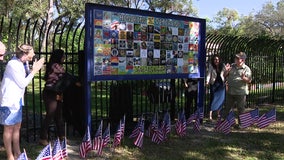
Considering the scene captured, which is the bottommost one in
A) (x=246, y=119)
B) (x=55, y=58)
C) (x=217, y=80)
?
(x=246, y=119)

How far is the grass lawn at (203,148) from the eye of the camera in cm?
564

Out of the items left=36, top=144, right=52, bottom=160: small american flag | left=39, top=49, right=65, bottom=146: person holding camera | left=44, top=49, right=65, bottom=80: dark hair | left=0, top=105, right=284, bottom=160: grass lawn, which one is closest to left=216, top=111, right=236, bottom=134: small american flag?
left=0, top=105, right=284, bottom=160: grass lawn

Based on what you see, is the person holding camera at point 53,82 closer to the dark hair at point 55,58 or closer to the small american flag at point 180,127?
the dark hair at point 55,58

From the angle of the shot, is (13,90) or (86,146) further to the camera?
(86,146)

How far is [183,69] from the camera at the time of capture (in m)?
7.58

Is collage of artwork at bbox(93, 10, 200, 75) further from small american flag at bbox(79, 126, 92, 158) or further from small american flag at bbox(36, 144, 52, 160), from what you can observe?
small american flag at bbox(36, 144, 52, 160)

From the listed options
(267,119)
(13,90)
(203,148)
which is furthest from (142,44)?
(267,119)

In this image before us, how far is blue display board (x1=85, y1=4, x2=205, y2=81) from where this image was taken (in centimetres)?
595

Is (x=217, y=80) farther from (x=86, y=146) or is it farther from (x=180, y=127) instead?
(x=86, y=146)

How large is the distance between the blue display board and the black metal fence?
42cm

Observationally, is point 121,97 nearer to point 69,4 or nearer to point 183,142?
point 183,142

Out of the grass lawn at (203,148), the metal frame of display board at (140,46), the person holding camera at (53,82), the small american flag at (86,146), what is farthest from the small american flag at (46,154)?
the metal frame of display board at (140,46)

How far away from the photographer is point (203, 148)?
618 cm

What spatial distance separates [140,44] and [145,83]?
8.06ft
